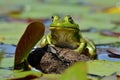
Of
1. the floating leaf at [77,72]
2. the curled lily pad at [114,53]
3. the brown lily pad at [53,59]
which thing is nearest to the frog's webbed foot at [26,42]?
the brown lily pad at [53,59]

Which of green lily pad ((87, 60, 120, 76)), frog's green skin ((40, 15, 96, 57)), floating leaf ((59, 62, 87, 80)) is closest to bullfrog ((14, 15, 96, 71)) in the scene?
frog's green skin ((40, 15, 96, 57))

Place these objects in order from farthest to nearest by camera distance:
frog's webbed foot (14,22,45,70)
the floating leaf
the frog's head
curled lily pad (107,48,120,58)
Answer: curled lily pad (107,48,120,58)
the frog's head
frog's webbed foot (14,22,45,70)
the floating leaf

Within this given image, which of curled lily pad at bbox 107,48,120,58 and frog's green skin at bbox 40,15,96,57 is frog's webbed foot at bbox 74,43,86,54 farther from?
curled lily pad at bbox 107,48,120,58

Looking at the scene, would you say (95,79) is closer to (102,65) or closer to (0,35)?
(102,65)

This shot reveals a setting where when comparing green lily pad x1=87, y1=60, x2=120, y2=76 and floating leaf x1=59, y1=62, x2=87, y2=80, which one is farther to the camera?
green lily pad x1=87, y1=60, x2=120, y2=76

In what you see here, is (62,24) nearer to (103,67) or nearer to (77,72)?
(103,67)

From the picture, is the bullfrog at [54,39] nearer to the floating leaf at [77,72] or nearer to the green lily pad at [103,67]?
the green lily pad at [103,67]

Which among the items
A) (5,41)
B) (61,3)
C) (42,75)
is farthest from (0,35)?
(61,3)

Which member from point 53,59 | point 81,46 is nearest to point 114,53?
point 81,46
